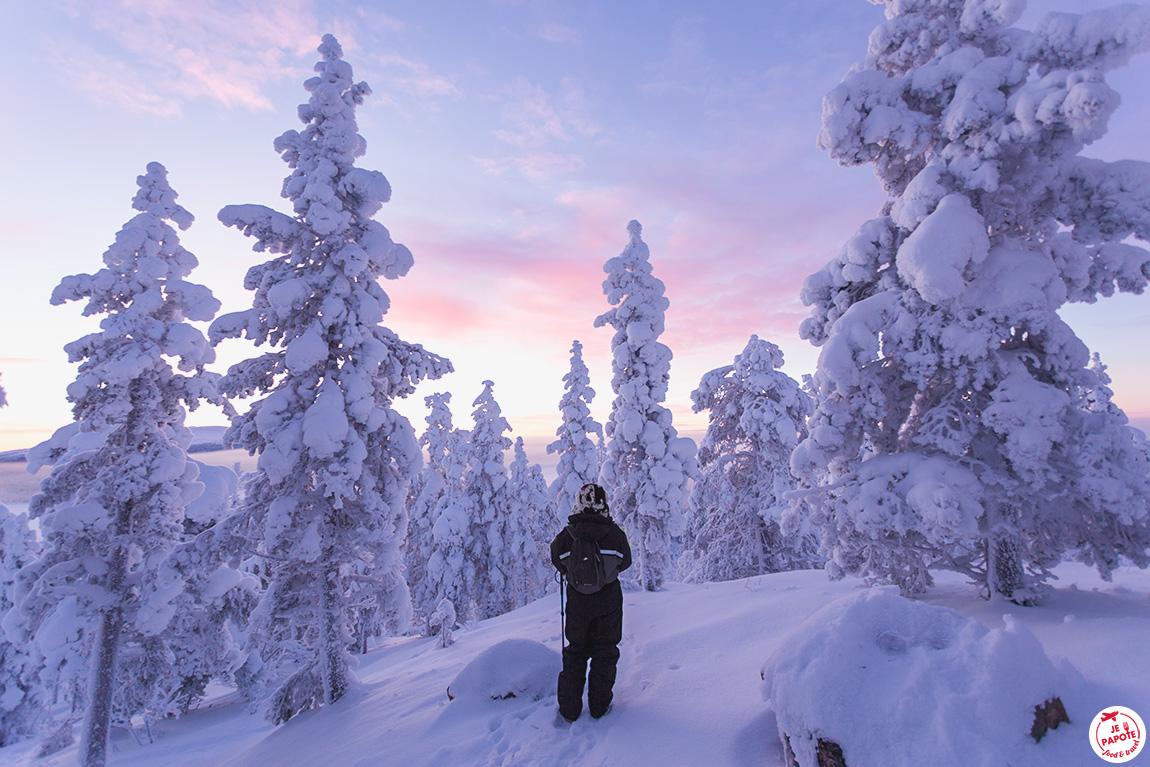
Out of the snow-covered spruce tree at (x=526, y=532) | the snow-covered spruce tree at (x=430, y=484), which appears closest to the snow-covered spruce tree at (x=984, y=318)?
the snow-covered spruce tree at (x=526, y=532)

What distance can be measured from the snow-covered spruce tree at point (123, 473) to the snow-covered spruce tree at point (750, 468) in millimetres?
17240

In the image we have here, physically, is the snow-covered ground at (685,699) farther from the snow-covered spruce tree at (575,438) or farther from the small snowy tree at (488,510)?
the small snowy tree at (488,510)

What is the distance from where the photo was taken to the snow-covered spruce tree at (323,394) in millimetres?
9484

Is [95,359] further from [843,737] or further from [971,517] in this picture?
[971,517]

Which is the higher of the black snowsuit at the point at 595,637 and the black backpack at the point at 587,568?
the black backpack at the point at 587,568

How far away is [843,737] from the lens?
3.61m

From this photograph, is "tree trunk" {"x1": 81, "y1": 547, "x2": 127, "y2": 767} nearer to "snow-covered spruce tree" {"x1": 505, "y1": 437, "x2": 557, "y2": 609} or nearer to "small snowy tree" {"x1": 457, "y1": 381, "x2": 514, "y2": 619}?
"small snowy tree" {"x1": 457, "y1": 381, "x2": 514, "y2": 619}

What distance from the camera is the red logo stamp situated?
3.43m

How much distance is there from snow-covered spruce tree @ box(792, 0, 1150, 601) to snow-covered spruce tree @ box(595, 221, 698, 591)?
10988 mm

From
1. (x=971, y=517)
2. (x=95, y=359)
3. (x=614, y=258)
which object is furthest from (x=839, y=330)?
(x=95, y=359)

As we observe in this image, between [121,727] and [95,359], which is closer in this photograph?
[95,359]

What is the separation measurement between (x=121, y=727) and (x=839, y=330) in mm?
27743

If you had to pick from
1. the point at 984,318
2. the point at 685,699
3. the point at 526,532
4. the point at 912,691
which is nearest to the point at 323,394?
the point at 685,699

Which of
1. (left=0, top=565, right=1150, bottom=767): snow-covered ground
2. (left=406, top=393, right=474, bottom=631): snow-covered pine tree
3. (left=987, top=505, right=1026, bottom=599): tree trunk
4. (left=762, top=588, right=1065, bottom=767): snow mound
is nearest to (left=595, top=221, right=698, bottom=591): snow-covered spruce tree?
(left=0, top=565, right=1150, bottom=767): snow-covered ground
